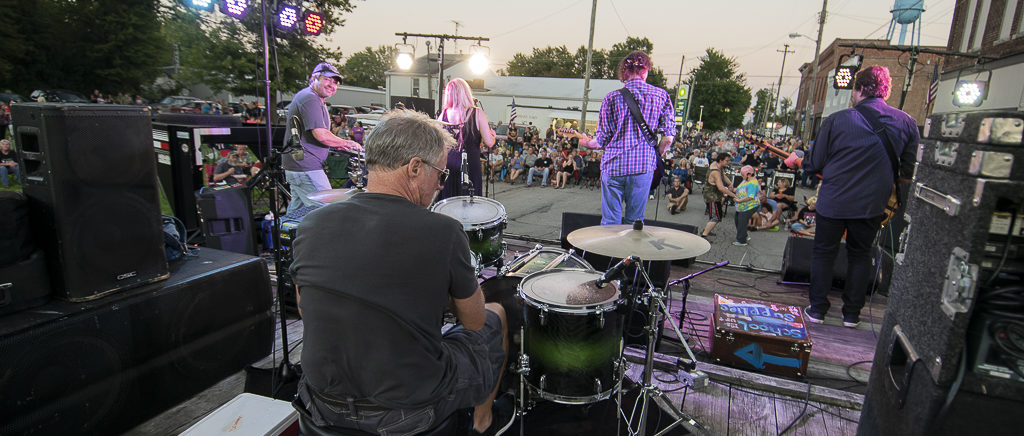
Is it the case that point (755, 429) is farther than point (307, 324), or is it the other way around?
point (755, 429)

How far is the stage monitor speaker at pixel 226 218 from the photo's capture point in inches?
186

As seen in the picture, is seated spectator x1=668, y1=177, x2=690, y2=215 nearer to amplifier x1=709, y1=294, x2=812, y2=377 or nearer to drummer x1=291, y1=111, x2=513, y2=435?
amplifier x1=709, y1=294, x2=812, y2=377

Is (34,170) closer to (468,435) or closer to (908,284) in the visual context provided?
(468,435)

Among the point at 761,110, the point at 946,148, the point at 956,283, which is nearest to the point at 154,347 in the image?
the point at 956,283

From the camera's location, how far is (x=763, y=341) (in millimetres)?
2982

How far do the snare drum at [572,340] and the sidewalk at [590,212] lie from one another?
2057 mm

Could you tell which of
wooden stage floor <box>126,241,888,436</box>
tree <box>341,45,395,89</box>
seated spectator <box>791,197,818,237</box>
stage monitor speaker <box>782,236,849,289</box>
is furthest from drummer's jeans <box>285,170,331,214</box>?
tree <box>341,45,395,89</box>

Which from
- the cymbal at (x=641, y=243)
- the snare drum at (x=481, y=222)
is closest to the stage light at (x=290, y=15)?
the snare drum at (x=481, y=222)

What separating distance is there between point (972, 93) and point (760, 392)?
18.7 metres

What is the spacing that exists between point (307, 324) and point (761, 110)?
102017 millimetres

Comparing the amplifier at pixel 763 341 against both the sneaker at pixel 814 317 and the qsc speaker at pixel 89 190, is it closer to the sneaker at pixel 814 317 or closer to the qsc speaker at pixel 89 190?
the sneaker at pixel 814 317

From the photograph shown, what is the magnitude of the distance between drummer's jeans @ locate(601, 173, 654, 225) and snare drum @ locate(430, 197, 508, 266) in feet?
3.76

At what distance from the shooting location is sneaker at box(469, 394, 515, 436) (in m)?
2.35

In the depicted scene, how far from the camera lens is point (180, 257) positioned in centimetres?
298
